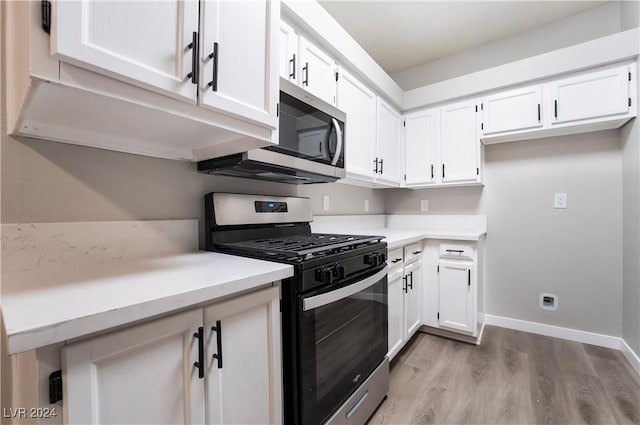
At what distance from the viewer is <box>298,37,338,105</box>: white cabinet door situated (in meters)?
1.62

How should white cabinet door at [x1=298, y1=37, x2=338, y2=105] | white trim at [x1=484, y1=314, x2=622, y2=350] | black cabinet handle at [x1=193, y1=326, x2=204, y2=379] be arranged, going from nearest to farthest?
black cabinet handle at [x1=193, y1=326, x2=204, y2=379] < white cabinet door at [x1=298, y1=37, x2=338, y2=105] < white trim at [x1=484, y1=314, x2=622, y2=350]

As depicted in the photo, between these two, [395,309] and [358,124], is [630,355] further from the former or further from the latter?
[358,124]

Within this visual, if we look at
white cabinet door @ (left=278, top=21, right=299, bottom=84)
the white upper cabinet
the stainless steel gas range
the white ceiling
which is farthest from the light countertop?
the white ceiling

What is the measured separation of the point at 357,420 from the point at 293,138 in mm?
1399

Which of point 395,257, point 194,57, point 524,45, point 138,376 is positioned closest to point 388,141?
point 395,257

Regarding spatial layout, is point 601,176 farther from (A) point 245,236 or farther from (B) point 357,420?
(A) point 245,236

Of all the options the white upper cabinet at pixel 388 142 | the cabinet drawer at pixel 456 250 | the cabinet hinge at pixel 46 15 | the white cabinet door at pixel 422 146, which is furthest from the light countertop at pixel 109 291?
the white cabinet door at pixel 422 146

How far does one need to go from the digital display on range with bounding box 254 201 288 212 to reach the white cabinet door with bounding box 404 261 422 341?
1.05m

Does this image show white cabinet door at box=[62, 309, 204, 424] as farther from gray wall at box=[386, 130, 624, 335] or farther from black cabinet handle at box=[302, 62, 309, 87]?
gray wall at box=[386, 130, 624, 335]

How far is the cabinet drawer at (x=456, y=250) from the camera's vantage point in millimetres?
2322

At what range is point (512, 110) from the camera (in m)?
2.44

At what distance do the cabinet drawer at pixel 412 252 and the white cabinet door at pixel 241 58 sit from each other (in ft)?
4.87

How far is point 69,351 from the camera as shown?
0.56 m

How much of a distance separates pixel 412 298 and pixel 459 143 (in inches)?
59.0
